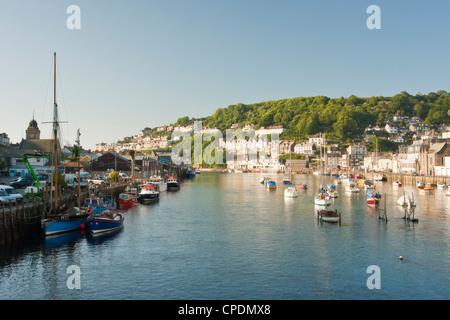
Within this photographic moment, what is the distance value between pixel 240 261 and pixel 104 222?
14263mm

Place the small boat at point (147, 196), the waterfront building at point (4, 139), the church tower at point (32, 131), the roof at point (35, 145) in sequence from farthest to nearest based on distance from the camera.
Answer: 1. the waterfront building at point (4, 139)
2. the church tower at point (32, 131)
3. the roof at point (35, 145)
4. the small boat at point (147, 196)

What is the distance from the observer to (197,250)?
29.1 meters

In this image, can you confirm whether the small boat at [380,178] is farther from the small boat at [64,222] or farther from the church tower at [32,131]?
the church tower at [32,131]

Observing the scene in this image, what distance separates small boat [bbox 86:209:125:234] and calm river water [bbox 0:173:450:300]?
82 centimetres

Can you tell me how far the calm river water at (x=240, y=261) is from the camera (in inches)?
812

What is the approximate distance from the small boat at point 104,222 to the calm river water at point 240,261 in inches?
32.3

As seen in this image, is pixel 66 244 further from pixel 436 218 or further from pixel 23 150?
pixel 23 150

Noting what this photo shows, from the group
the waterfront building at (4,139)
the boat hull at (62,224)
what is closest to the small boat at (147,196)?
the boat hull at (62,224)

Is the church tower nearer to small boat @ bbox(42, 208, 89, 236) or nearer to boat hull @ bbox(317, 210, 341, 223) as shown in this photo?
small boat @ bbox(42, 208, 89, 236)

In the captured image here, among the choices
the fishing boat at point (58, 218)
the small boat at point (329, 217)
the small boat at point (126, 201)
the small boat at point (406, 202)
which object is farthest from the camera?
the small boat at point (126, 201)

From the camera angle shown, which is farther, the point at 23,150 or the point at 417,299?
the point at 23,150

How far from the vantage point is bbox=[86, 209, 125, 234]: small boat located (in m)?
33.5

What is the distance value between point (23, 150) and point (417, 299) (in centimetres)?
7689
